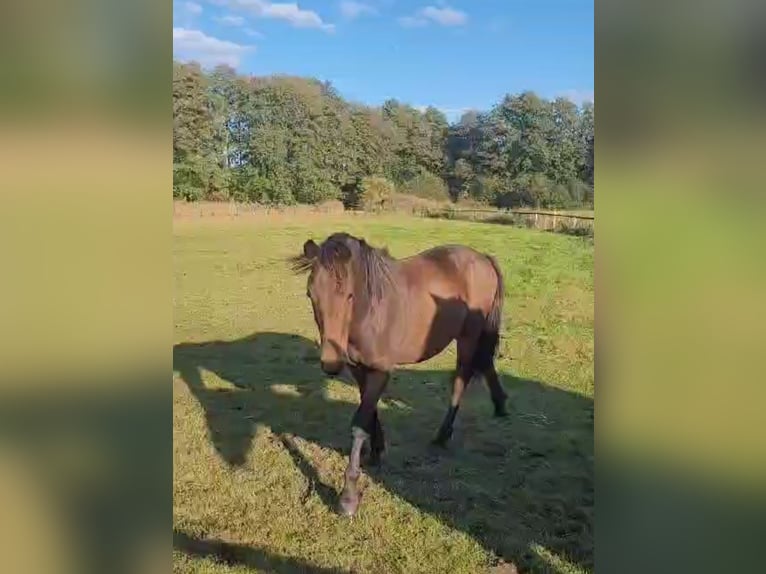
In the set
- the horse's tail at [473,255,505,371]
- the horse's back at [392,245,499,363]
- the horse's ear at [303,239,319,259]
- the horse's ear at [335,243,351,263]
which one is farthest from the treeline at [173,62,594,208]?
the horse's ear at [303,239,319,259]

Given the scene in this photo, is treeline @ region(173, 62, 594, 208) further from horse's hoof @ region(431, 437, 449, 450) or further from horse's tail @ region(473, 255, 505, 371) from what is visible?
horse's hoof @ region(431, 437, 449, 450)

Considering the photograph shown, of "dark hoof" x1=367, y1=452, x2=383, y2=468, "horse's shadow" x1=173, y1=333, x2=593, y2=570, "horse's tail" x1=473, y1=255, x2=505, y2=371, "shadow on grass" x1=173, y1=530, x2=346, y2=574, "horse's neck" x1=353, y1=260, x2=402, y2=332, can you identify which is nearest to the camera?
"shadow on grass" x1=173, y1=530, x2=346, y2=574

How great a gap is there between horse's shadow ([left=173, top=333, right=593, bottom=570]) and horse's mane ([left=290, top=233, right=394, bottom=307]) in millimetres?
1061

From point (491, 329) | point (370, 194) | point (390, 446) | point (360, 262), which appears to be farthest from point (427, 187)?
point (360, 262)

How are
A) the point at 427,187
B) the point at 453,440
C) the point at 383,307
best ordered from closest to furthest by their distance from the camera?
1. the point at 383,307
2. the point at 453,440
3. the point at 427,187

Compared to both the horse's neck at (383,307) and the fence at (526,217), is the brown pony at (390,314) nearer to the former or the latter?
the horse's neck at (383,307)

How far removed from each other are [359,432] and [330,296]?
2.62 ft

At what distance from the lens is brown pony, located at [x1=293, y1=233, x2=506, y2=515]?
282 cm

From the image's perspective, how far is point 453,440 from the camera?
13.2ft

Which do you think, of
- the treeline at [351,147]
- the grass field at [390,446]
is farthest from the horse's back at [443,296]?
the treeline at [351,147]

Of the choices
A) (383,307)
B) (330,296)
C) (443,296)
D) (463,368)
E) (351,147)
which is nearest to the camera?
(330,296)

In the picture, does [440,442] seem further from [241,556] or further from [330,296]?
[241,556]

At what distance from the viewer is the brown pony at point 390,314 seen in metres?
2.82
